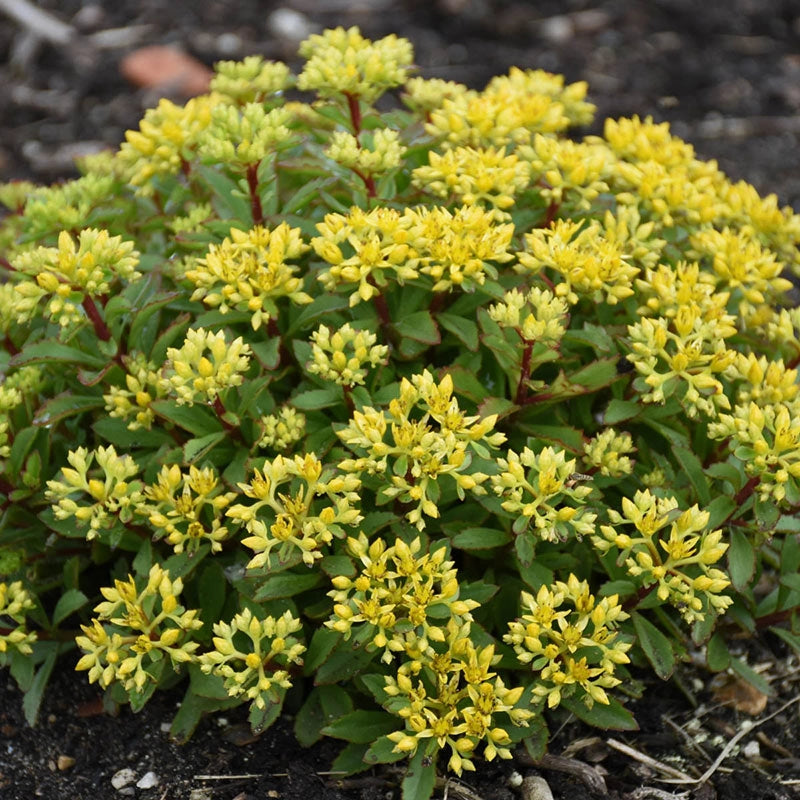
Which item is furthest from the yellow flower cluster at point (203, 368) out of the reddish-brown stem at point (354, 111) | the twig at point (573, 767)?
the twig at point (573, 767)

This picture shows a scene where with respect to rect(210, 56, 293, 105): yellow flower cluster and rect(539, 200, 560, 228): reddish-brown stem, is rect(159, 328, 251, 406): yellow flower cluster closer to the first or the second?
rect(539, 200, 560, 228): reddish-brown stem

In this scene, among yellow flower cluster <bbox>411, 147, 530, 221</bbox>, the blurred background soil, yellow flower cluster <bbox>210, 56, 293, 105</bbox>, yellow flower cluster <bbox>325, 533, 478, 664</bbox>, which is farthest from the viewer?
the blurred background soil

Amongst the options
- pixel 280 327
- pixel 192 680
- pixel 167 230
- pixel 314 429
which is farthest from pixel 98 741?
pixel 167 230

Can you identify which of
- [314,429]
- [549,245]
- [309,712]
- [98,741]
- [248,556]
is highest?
[549,245]

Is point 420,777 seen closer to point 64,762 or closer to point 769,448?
point 64,762

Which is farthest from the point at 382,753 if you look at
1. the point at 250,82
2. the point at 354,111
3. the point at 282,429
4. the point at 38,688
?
the point at 250,82

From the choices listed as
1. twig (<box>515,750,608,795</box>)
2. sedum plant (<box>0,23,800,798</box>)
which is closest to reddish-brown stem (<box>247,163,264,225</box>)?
sedum plant (<box>0,23,800,798</box>)

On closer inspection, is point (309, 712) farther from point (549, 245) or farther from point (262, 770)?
point (549, 245)
